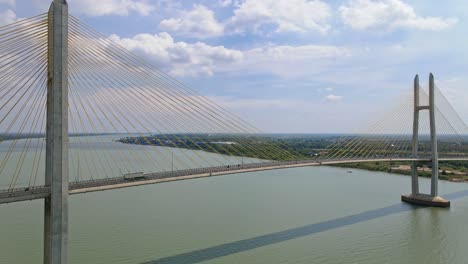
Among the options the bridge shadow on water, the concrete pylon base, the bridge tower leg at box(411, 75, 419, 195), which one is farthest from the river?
the bridge tower leg at box(411, 75, 419, 195)

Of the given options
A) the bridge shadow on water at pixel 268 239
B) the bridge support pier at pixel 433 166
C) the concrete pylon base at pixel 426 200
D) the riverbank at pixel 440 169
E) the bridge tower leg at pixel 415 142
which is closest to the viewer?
the bridge shadow on water at pixel 268 239

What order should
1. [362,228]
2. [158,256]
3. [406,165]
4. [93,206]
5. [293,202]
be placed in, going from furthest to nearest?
[406,165] → [293,202] → [93,206] → [362,228] → [158,256]

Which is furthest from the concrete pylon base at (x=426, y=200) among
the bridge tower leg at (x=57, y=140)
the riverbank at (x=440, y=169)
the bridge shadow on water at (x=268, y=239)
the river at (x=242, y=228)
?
the bridge tower leg at (x=57, y=140)

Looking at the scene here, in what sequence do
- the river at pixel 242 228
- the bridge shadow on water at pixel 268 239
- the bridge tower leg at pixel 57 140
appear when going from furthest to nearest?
the river at pixel 242 228 → the bridge shadow on water at pixel 268 239 → the bridge tower leg at pixel 57 140

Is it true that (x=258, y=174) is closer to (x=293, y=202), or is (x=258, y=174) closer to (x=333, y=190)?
(x=333, y=190)

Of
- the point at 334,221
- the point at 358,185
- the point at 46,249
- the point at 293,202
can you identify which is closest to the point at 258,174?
the point at 358,185

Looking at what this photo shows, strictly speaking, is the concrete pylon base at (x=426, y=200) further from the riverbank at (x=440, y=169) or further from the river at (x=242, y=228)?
the riverbank at (x=440, y=169)
